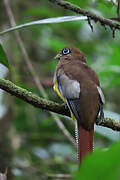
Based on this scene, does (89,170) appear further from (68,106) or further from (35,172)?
(35,172)

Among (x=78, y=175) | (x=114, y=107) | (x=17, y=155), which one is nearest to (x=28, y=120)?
(x=17, y=155)

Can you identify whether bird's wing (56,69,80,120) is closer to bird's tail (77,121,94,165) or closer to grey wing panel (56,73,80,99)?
grey wing panel (56,73,80,99)

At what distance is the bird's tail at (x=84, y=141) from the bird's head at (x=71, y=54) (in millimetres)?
1378

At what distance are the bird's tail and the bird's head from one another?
1378mm

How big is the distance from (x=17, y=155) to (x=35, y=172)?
0.59 metres

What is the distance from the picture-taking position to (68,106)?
246 cm

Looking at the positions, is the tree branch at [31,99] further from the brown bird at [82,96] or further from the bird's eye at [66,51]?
the bird's eye at [66,51]

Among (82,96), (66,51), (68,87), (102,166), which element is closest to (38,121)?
(66,51)

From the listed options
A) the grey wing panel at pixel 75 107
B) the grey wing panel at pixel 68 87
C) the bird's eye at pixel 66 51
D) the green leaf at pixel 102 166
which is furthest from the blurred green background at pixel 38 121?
the green leaf at pixel 102 166

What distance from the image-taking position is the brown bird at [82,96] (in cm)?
222

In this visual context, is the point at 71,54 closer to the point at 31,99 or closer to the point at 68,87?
the point at 68,87

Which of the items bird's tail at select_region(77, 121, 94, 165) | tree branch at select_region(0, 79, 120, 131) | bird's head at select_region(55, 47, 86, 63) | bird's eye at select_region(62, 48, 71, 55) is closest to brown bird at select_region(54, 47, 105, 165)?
bird's tail at select_region(77, 121, 94, 165)

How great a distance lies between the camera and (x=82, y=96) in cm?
255

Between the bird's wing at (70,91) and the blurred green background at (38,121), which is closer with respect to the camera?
the bird's wing at (70,91)
